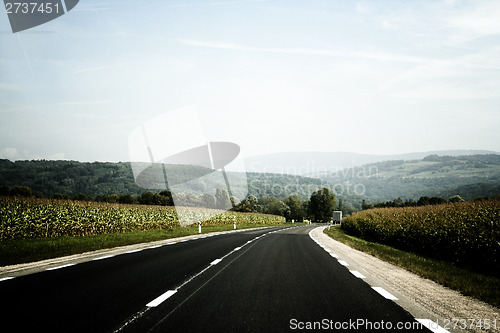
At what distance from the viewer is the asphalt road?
14.5 ft

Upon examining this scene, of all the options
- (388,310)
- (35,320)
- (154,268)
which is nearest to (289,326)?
(388,310)

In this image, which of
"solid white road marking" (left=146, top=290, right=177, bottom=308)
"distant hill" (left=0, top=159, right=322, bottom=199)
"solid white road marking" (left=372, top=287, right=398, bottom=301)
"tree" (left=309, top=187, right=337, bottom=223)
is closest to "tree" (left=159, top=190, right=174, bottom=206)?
"distant hill" (left=0, top=159, right=322, bottom=199)

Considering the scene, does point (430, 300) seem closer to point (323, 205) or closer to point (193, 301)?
point (193, 301)

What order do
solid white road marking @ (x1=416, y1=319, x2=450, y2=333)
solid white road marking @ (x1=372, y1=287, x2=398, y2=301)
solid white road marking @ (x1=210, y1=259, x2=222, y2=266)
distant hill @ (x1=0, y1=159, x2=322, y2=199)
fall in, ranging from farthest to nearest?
distant hill @ (x1=0, y1=159, x2=322, y2=199)
solid white road marking @ (x1=210, y1=259, x2=222, y2=266)
solid white road marking @ (x1=372, y1=287, x2=398, y2=301)
solid white road marking @ (x1=416, y1=319, x2=450, y2=333)

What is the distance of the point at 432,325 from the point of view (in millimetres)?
4555

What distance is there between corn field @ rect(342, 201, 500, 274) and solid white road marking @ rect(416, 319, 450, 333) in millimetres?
6677

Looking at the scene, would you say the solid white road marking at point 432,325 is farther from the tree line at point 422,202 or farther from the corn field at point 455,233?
the tree line at point 422,202

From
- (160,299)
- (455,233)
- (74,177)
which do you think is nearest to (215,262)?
(160,299)

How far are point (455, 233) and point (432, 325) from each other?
931 centimetres

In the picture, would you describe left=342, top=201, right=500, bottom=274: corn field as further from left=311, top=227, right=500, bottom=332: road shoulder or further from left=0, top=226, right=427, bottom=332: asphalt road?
left=0, top=226, right=427, bottom=332: asphalt road

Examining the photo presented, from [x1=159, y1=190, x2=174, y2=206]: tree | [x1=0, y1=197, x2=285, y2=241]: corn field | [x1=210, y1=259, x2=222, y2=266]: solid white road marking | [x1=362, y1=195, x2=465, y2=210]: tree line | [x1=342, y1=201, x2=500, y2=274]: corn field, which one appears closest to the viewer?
[x1=210, y1=259, x2=222, y2=266]: solid white road marking

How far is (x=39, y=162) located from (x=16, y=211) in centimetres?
5380

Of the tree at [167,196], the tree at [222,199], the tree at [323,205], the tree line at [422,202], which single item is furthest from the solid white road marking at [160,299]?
the tree at [323,205]

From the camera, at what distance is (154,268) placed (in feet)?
29.7
